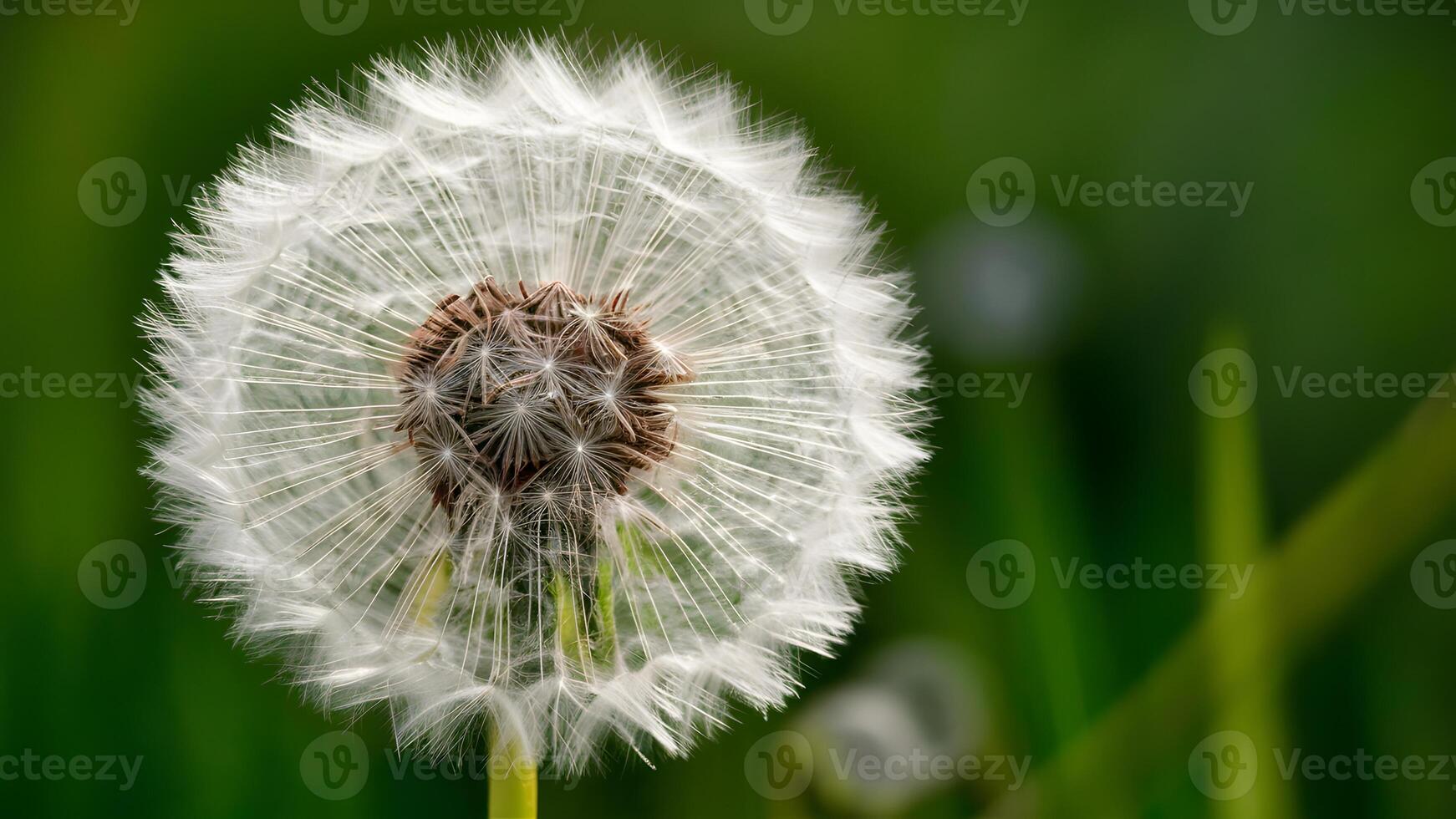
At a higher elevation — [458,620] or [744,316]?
[744,316]

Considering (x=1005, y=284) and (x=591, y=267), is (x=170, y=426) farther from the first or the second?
(x=1005, y=284)

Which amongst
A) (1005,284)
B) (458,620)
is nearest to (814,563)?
(458,620)

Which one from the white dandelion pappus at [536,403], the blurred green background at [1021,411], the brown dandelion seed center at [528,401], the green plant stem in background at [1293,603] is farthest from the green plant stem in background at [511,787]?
the green plant stem in background at [1293,603]

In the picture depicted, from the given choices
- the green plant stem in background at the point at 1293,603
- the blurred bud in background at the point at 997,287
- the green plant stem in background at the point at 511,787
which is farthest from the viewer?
the blurred bud in background at the point at 997,287

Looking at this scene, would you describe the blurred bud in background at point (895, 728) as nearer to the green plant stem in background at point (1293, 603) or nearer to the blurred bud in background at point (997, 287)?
the green plant stem in background at point (1293, 603)

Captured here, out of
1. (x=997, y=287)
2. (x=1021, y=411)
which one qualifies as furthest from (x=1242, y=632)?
(x=997, y=287)

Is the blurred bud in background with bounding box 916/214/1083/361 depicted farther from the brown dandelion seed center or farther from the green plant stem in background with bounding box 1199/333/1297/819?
the brown dandelion seed center

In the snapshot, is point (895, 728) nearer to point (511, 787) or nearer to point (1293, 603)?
point (1293, 603)
